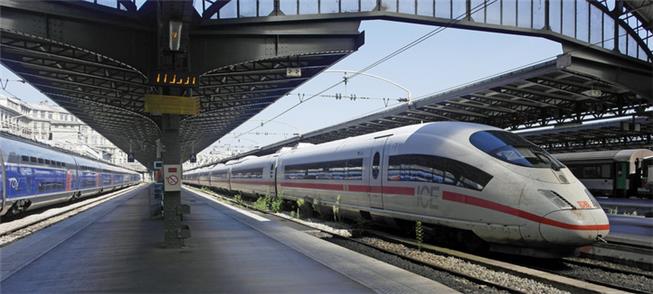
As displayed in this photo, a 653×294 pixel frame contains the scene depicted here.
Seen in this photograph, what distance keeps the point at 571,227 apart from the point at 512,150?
2.02 metres

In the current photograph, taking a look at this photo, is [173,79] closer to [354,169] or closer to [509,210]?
[354,169]

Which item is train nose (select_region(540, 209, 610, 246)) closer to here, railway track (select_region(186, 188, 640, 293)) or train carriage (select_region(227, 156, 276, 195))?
railway track (select_region(186, 188, 640, 293))

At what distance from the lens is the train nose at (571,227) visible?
904cm

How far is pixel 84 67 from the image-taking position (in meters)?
20.6

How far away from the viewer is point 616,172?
29.0 meters

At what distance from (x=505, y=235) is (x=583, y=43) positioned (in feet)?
48.3

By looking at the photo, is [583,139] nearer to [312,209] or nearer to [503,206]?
[312,209]

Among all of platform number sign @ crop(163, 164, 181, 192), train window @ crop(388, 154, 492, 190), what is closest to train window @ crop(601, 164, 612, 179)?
train window @ crop(388, 154, 492, 190)

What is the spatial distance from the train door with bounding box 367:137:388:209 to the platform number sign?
5100mm

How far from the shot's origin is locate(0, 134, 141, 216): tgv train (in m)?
18.0

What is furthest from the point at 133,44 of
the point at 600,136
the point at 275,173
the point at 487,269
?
the point at 600,136

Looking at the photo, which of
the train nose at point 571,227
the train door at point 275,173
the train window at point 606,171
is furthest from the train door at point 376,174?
the train window at point 606,171

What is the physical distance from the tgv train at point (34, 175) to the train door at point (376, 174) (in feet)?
38.0

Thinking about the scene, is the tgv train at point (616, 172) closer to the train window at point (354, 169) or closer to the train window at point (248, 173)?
the train window at point (248, 173)
